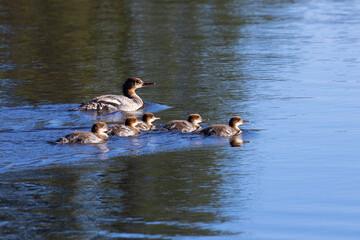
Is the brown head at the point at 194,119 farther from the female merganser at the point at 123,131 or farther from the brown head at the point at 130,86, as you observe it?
the brown head at the point at 130,86

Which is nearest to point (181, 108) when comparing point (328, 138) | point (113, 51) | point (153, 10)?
point (328, 138)

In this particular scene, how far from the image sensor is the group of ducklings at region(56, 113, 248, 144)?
412 inches

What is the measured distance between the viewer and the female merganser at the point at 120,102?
44.4 feet

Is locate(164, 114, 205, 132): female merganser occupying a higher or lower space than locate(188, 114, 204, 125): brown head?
lower

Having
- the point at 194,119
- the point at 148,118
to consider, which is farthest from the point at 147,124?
the point at 194,119

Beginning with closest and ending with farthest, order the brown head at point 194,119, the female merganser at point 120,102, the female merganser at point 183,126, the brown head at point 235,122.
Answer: the female merganser at point 183,126 < the brown head at point 235,122 < the brown head at point 194,119 < the female merganser at point 120,102

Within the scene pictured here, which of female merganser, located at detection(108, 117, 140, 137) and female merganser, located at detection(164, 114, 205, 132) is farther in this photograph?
female merganser, located at detection(164, 114, 205, 132)

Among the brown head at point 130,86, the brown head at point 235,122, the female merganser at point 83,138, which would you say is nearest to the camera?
the female merganser at point 83,138

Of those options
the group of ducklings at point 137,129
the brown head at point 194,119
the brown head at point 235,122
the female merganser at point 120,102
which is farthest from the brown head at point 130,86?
the brown head at point 235,122

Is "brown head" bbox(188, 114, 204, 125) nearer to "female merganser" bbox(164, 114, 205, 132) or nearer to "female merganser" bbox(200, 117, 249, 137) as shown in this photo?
"female merganser" bbox(164, 114, 205, 132)

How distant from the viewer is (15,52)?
21312 millimetres

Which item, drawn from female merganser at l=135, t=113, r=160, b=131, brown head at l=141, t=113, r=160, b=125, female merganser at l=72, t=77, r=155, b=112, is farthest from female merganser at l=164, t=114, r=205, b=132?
female merganser at l=72, t=77, r=155, b=112

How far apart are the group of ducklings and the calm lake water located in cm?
19

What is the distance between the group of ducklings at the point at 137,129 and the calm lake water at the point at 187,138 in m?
0.19
